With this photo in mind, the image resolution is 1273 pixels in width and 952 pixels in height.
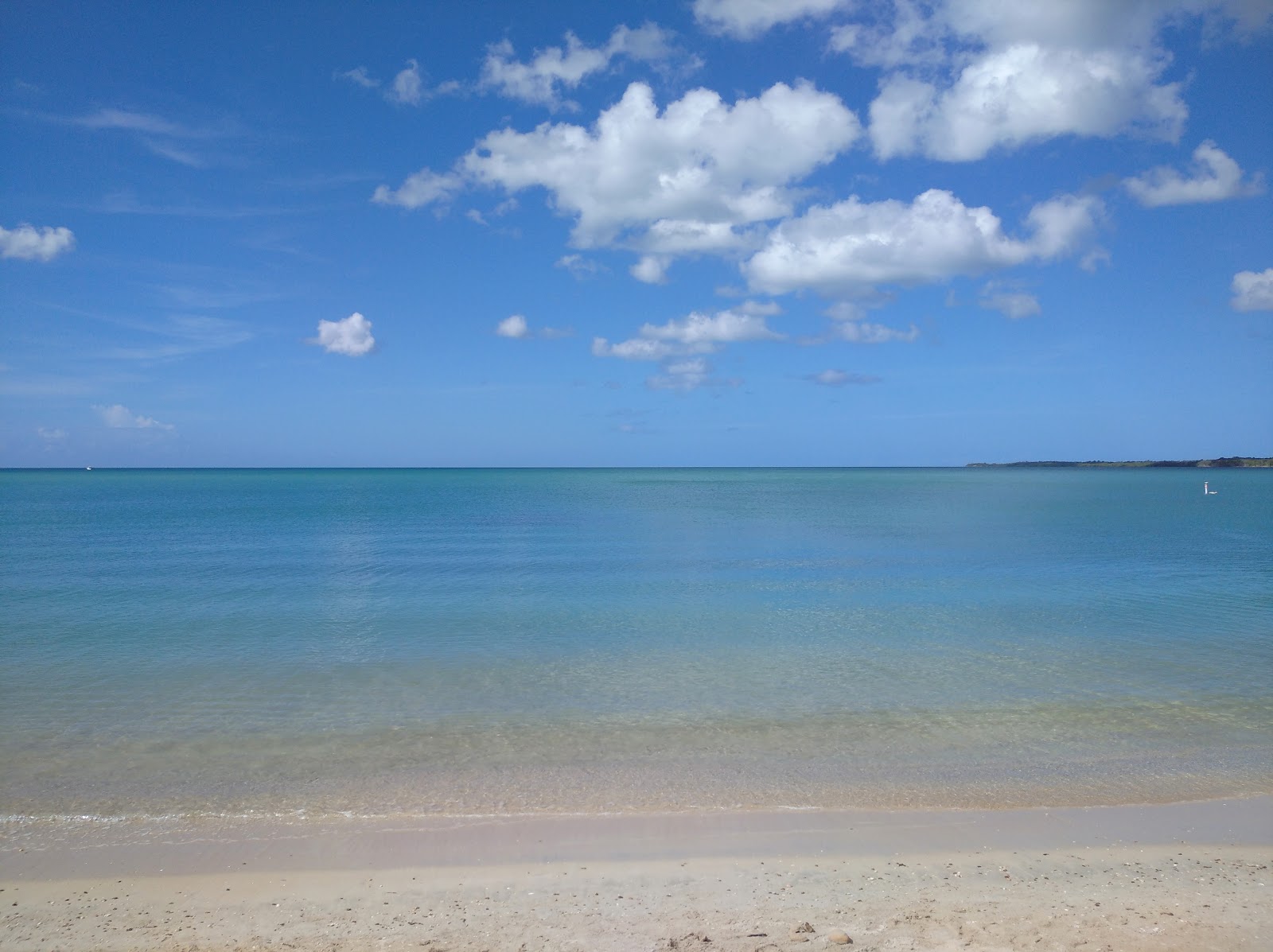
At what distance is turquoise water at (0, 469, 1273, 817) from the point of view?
29.5 feet

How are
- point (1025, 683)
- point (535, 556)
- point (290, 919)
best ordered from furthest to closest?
1. point (535, 556)
2. point (1025, 683)
3. point (290, 919)

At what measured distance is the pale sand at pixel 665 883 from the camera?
604 centimetres

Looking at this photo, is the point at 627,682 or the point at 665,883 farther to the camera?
the point at 627,682

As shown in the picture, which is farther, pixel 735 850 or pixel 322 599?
pixel 322 599

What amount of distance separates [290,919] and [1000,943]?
5256 millimetres

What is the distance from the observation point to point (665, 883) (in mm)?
6863

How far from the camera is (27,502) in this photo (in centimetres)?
7281

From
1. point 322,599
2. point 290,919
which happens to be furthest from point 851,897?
point 322,599

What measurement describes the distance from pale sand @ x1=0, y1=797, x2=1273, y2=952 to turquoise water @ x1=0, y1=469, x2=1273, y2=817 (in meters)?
0.59

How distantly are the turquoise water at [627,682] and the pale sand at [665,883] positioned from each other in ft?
1.95

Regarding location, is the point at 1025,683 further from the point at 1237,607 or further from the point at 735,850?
the point at 1237,607

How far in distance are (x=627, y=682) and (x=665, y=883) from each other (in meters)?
6.24

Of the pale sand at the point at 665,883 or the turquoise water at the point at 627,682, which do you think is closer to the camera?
the pale sand at the point at 665,883

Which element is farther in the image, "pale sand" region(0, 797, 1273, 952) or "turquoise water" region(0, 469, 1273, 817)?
"turquoise water" region(0, 469, 1273, 817)
